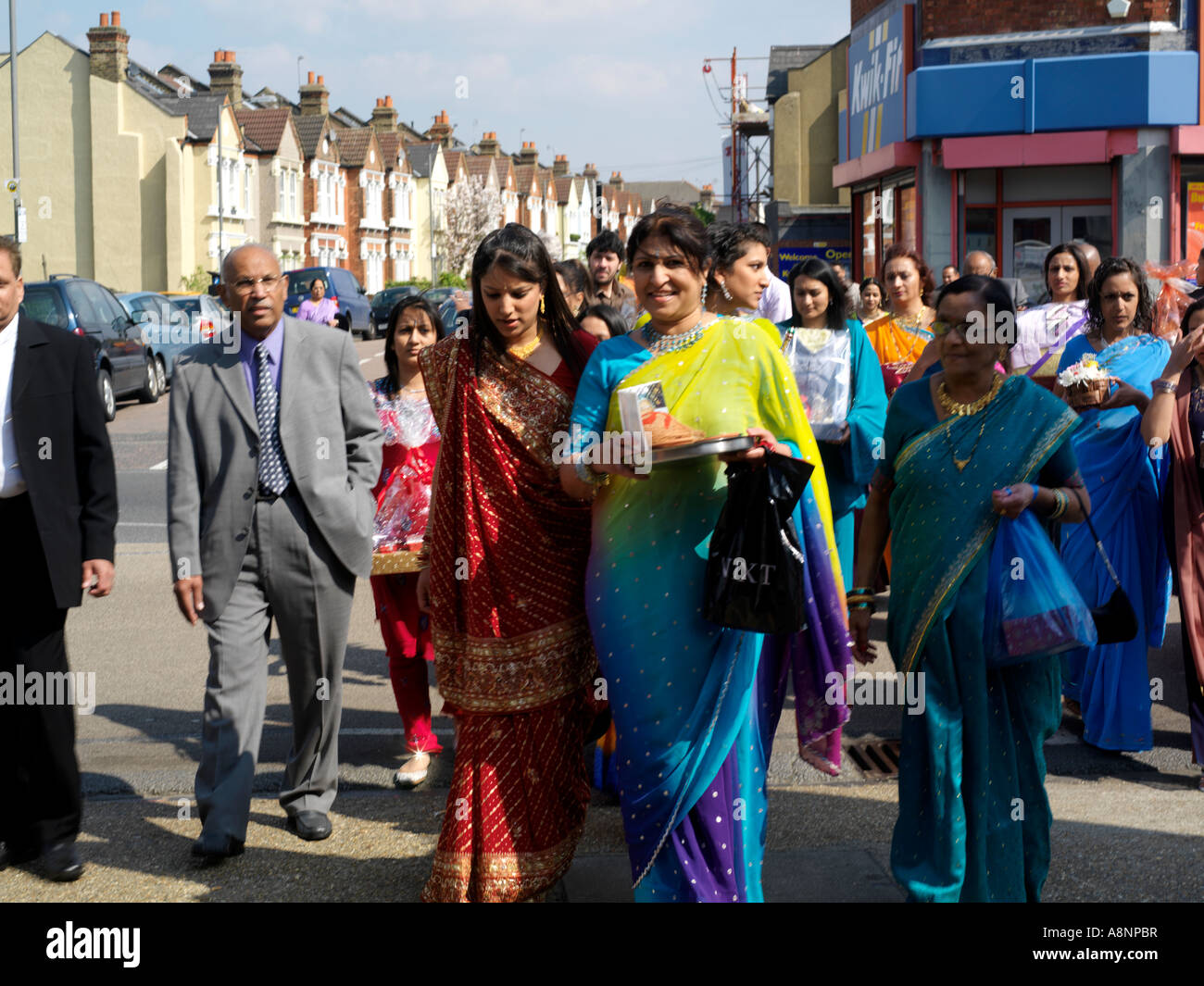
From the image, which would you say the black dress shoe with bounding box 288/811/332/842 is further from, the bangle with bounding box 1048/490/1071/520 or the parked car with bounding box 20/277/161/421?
the parked car with bounding box 20/277/161/421

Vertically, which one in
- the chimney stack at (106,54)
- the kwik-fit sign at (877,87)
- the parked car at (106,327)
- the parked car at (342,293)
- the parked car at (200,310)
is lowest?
the parked car at (106,327)

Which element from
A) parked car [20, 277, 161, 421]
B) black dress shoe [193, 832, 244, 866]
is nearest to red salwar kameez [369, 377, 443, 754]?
black dress shoe [193, 832, 244, 866]

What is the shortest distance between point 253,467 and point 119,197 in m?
44.1

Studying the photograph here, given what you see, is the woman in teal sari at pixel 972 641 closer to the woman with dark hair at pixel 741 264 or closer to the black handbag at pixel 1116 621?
the black handbag at pixel 1116 621

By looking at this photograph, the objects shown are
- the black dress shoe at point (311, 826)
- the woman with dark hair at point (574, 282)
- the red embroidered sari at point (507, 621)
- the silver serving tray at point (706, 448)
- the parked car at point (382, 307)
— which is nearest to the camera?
the silver serving tray at point (706, 448)

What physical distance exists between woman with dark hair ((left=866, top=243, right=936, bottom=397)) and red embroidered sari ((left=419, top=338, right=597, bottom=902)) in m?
4.18

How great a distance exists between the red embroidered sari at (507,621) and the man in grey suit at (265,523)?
753mm

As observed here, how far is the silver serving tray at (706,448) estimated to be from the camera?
3.53 m

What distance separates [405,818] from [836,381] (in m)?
2.67

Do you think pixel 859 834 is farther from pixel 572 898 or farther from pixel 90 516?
pixel 90 516

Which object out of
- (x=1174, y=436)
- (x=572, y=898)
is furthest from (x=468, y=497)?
(x=1174, y=436)

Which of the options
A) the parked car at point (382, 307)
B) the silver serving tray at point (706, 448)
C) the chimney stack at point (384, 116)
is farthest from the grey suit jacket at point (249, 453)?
the chimney stack at point (384, 116)

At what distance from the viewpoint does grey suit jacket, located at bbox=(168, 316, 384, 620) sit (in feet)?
15.3

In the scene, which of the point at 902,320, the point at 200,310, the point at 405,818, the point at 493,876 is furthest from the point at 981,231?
the point at 493,876
